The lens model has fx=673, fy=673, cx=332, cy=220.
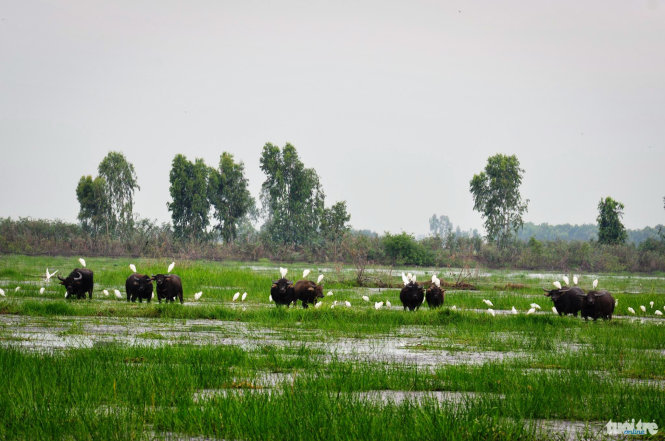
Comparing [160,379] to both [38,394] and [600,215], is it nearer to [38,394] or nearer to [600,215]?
[38,394]

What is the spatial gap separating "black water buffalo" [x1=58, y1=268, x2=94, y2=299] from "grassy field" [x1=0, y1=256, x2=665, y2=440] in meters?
3.97

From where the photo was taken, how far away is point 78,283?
21.2m

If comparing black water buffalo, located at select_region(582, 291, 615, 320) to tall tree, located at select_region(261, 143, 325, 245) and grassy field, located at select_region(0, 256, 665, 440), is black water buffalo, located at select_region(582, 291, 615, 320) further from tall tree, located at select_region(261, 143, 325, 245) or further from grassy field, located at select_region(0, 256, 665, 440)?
tall tree, located at select_region(261, 143, 325, 245)

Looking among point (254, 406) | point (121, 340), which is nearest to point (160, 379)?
point (254, 406)

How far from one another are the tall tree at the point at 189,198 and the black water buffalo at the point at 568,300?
2050 inches

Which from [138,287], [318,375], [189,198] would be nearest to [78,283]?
[138,287]

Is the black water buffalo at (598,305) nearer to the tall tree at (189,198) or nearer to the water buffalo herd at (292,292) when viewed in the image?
the water buffalo herd at (292,292)

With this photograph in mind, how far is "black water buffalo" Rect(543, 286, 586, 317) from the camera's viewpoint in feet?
65.4

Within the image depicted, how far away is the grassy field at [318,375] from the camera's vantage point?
225 inches

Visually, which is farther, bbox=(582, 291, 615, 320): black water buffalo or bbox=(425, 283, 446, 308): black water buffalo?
Result: bbox=(425, 283, 446, 308): black water buffalo

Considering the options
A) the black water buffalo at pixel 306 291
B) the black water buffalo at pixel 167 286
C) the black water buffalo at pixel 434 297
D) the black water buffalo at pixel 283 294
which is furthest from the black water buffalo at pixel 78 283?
the black water buffalo at pixel 434 297

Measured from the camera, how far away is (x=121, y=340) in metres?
11.7

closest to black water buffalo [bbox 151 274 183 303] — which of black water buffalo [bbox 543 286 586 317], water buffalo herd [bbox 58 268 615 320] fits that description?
water buffalo herd [bbox 58 268 615 320]

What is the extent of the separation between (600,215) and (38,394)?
237ft
